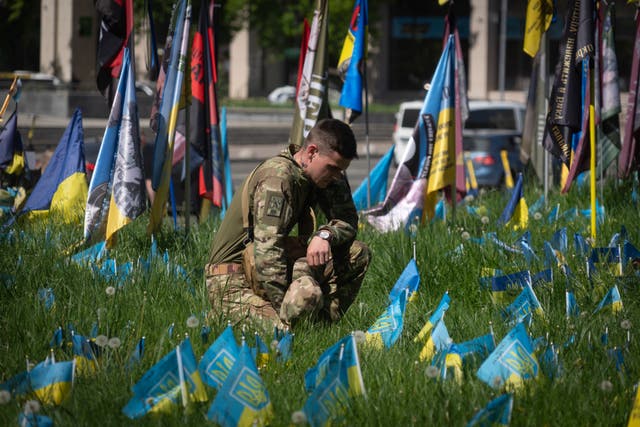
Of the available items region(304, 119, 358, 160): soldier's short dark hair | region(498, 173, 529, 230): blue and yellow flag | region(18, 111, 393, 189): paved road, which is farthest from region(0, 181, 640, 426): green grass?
region(18, 111, 393, 189): paved road

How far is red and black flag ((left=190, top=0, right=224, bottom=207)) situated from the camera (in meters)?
8.85

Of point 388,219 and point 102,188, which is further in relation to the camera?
point 388,219

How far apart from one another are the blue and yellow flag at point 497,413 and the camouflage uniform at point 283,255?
4.91ft

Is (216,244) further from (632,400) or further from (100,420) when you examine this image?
(632,400)

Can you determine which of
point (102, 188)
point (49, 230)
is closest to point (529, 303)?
point (102, 188)

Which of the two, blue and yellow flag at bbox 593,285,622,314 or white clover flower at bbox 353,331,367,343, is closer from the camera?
white clover flower at bbox 353,331,367,343

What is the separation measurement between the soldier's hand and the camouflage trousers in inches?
3.2

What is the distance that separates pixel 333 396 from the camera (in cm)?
376

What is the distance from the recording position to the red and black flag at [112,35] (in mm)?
7984

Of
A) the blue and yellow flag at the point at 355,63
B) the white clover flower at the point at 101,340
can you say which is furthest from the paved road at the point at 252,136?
the white clover flower at the point at 101,340

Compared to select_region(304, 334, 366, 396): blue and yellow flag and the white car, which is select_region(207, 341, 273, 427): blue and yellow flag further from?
the white car

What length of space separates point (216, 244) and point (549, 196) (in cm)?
551

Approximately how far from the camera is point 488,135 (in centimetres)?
1627

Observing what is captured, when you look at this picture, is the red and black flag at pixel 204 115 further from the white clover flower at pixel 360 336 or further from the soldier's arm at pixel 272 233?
the white clover flower at pixel 360 336
